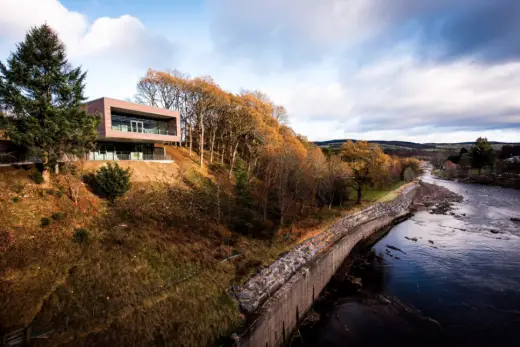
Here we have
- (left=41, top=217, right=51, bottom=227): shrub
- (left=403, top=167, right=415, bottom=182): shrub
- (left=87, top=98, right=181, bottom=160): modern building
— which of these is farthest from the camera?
(left=403, top=167, right=415, bottom=182): shrub

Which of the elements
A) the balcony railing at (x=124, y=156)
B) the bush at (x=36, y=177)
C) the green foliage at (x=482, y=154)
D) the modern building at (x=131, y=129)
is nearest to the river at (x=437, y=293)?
the bush at (x=36, y=177)

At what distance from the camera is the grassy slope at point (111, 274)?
10.9 metres

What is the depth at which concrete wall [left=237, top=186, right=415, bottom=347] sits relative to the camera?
1353 centimetres

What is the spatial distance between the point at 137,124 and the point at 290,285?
2692cm

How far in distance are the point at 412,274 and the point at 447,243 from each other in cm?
1121

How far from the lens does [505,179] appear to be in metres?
74.1

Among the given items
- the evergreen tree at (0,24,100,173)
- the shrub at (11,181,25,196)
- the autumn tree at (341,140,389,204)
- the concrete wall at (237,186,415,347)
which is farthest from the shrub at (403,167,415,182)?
the shrub at (11,181,25,196)

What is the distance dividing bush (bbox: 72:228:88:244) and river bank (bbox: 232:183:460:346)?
993 centimetres

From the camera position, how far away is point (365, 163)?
3844 centimetres

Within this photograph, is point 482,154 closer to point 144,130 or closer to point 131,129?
point 144,130

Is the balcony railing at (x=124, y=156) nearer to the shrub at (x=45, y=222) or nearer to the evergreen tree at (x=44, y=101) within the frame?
the evergreen tree at (x=44, y=101)

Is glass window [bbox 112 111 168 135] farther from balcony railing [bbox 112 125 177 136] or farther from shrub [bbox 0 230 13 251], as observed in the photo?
shrub [bbox 0 230 13 251]

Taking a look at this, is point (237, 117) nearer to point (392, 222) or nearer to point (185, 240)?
point (185, 240)

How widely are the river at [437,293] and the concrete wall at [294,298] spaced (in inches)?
52.9
